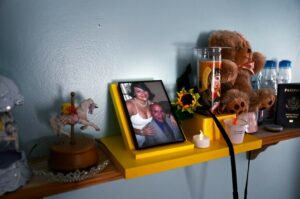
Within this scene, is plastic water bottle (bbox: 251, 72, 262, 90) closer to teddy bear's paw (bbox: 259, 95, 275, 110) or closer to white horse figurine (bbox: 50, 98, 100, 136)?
teddy bear's paw (bbox: 259, 95, 275, 110)

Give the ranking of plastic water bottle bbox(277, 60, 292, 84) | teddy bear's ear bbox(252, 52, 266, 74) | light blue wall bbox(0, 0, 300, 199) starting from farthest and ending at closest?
1. plastic water bottle bbox(277, 60, 292, 84)
2. teddy bear's ear bbox(252, 52, 266, 74)
3. light blue wall bbox(0, 0, 300, 199)

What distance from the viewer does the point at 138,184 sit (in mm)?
723

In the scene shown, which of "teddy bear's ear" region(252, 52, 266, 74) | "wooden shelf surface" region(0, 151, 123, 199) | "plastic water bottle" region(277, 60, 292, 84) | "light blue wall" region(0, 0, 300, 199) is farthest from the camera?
"plastic water bottle" region(277, 60, 292, 84)

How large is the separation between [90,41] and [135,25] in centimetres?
13

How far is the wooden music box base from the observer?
45 cm

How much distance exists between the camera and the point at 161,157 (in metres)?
0.51

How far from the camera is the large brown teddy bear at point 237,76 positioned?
644 millimetres

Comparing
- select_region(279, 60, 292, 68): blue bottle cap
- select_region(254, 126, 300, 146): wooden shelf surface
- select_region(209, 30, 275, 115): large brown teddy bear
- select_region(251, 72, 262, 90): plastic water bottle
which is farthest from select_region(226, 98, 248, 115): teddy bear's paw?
select_region(279, 60, 292, 68): blue bottle cap

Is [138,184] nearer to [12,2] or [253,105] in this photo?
[253,105]

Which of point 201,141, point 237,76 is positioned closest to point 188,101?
point 201,141

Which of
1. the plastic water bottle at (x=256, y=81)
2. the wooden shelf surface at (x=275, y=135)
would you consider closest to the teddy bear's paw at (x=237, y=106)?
the wooden shelf surface at (x=275, y=135)

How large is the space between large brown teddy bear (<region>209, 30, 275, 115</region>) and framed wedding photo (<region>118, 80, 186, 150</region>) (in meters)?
0.16

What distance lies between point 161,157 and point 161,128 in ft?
0.26

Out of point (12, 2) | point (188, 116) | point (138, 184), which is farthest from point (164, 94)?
point (12, 2)
